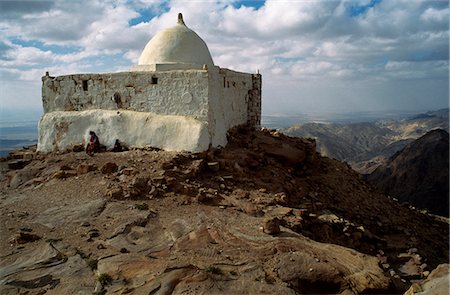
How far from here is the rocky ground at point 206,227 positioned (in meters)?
6.41

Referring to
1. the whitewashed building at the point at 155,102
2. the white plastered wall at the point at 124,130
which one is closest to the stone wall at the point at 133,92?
the whitewashed building at the point at 155,102

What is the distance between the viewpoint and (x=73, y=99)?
13.9 metres

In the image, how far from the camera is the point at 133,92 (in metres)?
13.1

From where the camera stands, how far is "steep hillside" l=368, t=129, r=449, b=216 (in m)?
24.9

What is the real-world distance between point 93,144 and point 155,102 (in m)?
2.47

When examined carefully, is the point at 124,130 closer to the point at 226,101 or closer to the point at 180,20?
the point at 226,101

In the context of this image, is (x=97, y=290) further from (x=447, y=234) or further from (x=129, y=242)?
(x=447, y=234)

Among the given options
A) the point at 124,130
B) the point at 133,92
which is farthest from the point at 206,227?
the point at 133,92

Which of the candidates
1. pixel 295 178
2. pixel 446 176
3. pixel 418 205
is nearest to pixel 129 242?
pixel 295 178

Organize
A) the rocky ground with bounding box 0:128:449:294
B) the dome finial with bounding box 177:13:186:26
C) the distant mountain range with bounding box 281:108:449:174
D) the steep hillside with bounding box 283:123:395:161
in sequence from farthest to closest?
the distant mountain range with bounding box 281:108:449:174
the steep hillside with bounding box 283:123:395:161
the dome finial with bounding box 177:13:186:26
the rocky ground with bounding box 0:128:449:294

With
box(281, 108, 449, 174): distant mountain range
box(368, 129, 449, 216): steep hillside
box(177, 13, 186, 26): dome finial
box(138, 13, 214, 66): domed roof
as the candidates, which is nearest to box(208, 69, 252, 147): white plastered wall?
box(138, 13, 214, 66): domed roof

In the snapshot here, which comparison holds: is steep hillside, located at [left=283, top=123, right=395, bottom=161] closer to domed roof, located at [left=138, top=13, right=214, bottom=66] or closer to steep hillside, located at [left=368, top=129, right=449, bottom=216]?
steep hillside, located at [left=368, top=129, right=449, bottom=216]

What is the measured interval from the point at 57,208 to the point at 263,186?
5638 mm

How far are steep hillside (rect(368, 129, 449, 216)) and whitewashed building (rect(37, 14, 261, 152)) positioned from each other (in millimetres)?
16761
